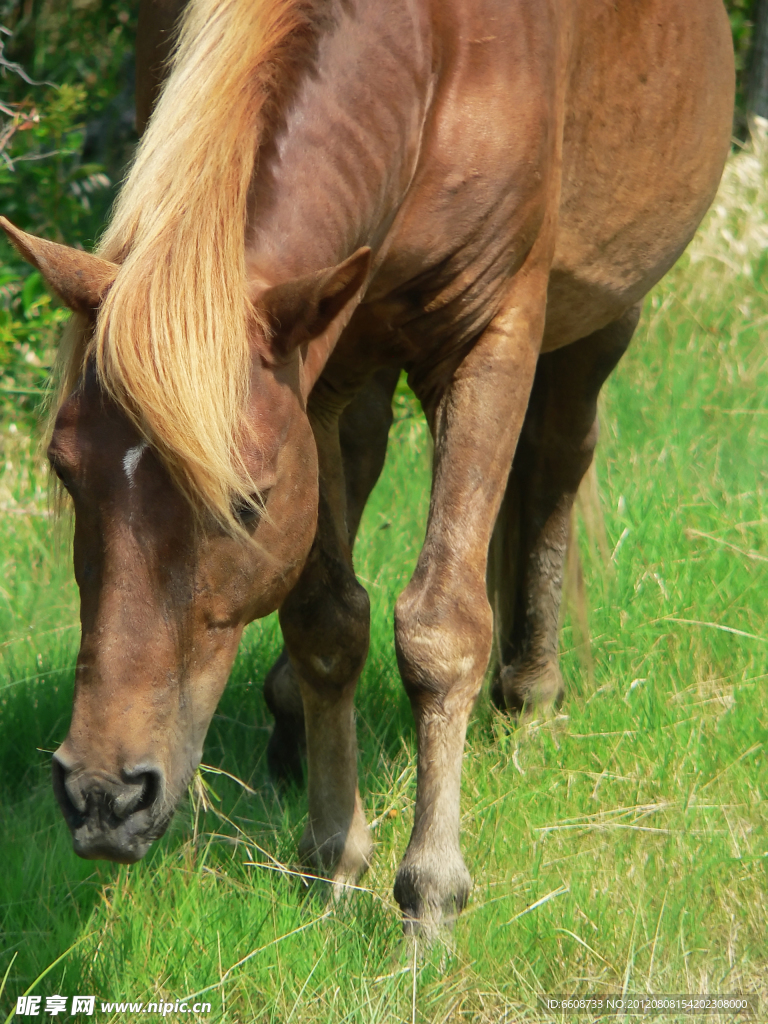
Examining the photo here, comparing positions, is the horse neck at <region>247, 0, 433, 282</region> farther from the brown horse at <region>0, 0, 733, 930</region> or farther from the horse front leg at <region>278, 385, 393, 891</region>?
the horse front leg at <region>278, 385, 393, 891</region>

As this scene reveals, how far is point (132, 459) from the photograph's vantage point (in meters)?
1.98

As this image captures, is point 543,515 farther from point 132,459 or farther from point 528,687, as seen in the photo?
point 132,459

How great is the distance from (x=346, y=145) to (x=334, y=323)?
353 millimetres

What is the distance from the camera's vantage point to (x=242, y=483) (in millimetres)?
2012

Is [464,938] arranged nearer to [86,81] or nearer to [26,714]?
[26,714]

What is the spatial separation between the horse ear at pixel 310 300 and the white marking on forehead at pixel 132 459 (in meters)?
0.32

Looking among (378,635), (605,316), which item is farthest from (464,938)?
(605,316)

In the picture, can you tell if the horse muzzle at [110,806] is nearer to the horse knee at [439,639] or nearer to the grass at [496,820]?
the grass at [496,820]

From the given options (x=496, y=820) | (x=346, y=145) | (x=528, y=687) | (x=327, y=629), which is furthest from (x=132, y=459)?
(x=528, y=687)

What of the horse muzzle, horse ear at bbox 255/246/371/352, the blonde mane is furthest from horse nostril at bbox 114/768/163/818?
horse ear at bbox 255/246/371/352

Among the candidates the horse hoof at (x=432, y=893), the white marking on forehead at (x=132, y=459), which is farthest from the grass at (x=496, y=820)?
the white marking on forehead at (x=132, y=459)

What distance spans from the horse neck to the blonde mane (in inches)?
2.2

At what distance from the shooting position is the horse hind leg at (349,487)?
351cm

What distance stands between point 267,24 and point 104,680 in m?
1.34
